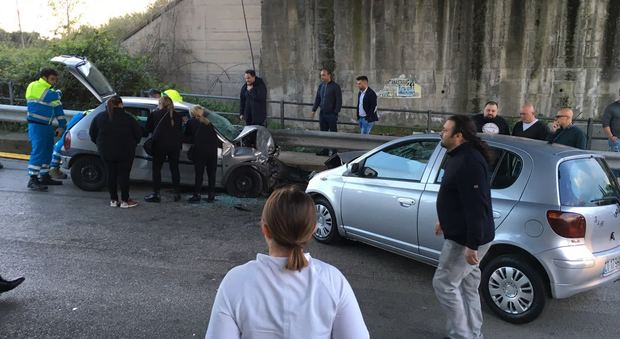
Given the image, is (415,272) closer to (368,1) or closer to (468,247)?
(468,247)

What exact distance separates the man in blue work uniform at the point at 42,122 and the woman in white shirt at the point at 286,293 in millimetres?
7476

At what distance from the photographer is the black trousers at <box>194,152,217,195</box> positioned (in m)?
7.79

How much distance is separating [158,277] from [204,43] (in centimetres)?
1382

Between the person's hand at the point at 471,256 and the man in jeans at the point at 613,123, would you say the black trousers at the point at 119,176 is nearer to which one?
the person's hand at the point at 471,256

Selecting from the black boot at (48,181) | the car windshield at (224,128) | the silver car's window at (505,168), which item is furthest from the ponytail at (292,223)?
the black boot at (48,181)

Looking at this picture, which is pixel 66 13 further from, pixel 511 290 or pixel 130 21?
pixel 511 290

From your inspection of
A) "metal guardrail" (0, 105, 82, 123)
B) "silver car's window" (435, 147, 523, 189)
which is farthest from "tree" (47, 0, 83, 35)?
"silver car's window" (435, 147, 523, 189)

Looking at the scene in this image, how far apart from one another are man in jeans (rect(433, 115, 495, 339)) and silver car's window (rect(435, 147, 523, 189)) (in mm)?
889

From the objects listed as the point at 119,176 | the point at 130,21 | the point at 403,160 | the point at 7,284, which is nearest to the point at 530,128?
the point at 403,160

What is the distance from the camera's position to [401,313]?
4324mm

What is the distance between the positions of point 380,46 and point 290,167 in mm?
7950

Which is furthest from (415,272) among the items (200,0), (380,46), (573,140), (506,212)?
(200,0)

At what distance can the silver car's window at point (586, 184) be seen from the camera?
4.02 metres

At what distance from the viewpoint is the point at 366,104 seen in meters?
10.6
